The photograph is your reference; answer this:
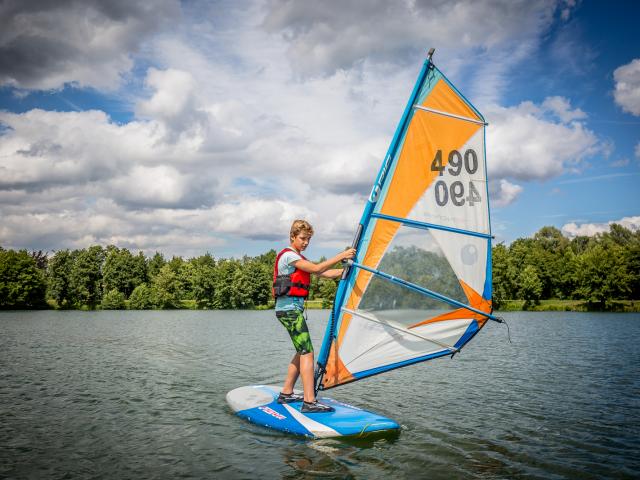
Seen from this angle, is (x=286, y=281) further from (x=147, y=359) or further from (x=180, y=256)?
(x=180, y=256)

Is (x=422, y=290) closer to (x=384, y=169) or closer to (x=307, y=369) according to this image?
(x=384, y=169)

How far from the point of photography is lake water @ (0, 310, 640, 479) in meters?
5.14

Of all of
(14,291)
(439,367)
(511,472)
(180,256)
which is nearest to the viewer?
(511,472)

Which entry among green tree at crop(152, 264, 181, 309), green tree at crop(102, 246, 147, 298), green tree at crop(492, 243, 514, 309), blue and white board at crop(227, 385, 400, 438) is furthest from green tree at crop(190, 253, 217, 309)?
blue and white board at crop(227, 385, 400, 438)

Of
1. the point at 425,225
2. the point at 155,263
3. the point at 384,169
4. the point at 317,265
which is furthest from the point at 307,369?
the point at 155,263

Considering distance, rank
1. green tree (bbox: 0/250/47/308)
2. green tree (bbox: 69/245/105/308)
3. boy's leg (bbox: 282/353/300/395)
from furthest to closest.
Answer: green tree (bbox: 69/245/105/308) < green tree (bbox: 0/250/47/308) < boy's leg (bbox: 282/353/300/395)

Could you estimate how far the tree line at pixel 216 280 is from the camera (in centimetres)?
5594

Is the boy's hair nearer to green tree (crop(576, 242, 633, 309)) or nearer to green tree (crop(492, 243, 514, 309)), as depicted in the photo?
green tree (crop(492, 243, 514, 309))

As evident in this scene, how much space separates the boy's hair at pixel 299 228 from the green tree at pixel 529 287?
59.0 metres

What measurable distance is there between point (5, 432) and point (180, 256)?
9450cm

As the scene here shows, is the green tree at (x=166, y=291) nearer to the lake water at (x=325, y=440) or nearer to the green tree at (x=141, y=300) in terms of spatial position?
the green tree at (x=141, y=300)

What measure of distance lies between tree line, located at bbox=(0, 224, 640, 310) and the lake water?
4765cm

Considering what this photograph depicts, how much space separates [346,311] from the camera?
5.81m

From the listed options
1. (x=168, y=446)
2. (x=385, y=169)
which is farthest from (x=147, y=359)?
(x=385, y=169)
